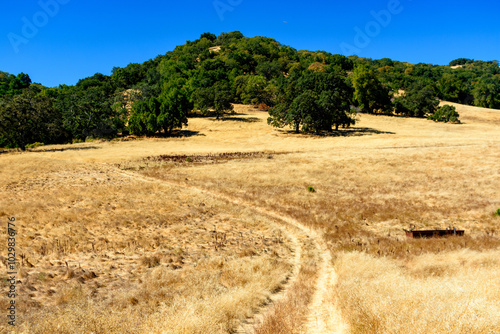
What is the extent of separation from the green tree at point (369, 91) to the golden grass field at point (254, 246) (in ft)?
201

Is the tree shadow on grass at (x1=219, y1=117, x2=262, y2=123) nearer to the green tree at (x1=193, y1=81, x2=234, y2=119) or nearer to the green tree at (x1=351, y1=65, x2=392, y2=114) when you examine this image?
the green tree at (x1=193, y1=81, x2=234, y2=119)

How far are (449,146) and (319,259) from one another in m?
48.8

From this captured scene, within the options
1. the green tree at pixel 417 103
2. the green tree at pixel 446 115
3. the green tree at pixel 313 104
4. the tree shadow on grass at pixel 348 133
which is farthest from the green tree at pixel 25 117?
the green tree at pixel 446 115

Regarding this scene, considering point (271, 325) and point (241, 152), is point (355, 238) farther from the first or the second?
point (241, 152)

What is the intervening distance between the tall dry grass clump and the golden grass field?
1.7 inches

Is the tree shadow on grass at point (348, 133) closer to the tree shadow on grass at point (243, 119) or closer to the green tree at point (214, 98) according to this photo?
the tree shadow on grass at point (243, 119)

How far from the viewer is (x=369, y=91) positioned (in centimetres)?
9769

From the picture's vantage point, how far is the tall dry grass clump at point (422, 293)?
679 cm

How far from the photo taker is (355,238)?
16625 millimetres

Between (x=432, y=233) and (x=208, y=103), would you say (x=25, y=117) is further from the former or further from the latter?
(x=432, y=233)

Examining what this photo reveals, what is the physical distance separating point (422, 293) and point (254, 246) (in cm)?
850

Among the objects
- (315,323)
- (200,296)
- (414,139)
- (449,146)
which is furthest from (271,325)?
(414,139)

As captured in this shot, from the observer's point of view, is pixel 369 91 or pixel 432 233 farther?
pixel 369 91

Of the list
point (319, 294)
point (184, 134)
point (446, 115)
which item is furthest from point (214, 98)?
point (319, 294)
